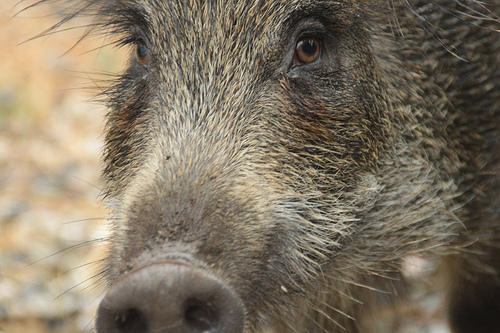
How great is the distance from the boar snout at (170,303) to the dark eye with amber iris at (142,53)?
1.42 meters

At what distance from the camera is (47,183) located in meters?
5.91

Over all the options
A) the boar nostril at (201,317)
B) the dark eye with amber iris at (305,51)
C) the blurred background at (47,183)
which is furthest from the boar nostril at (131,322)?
the dark eye with amber iris at (305,51)

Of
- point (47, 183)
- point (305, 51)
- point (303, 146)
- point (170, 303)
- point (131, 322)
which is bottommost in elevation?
point (47, 183)

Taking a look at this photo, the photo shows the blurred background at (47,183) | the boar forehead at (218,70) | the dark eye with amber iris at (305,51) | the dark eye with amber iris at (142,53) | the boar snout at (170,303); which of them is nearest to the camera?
A: the boar snout at (170,303)

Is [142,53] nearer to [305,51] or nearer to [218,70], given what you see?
[218,70]

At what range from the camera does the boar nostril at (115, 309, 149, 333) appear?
7.25 ft

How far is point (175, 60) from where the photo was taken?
2967 mm

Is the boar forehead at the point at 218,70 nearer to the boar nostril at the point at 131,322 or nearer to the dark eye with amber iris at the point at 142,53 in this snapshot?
the dark eye with amber iris at the point at 142,53

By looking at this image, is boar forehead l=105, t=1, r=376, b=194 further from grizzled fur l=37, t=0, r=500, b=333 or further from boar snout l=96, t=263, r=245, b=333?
boar snout l=96, t=263, r=245, b=333

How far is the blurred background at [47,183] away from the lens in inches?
170

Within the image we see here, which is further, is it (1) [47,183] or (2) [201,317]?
(1) [47,183]

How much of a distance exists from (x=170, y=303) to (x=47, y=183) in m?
4.10

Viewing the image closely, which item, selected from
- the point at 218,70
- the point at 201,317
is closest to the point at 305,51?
the point at 218,70

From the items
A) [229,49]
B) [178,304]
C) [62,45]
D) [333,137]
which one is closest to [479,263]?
[333,137]
